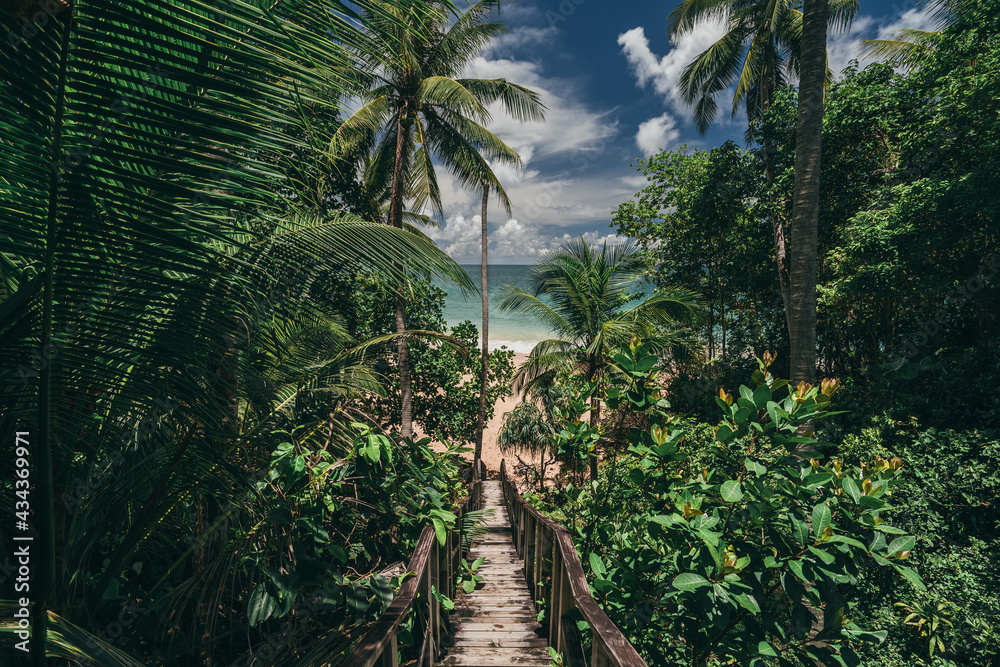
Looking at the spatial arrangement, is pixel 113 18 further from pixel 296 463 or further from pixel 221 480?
pixel 221 480

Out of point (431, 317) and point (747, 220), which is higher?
point (747, 220)

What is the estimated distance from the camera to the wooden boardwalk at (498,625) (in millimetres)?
2518

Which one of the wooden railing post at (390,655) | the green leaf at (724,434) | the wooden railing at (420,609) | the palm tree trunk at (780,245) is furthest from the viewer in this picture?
the palm tree trunk at (780,245)

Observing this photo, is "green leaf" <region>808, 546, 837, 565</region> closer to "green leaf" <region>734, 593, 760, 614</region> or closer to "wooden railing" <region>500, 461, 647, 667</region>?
"green leaf" <region>734, 593, 760, 614</region>

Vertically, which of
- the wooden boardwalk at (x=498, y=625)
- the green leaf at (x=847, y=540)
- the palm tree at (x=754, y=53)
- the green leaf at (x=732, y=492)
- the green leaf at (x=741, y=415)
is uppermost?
the palm tree at (x=754, y=53)

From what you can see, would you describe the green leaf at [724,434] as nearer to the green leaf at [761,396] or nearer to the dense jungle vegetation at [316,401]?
the dense jungle vegetation at [316,401]

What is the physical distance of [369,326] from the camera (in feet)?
29.9

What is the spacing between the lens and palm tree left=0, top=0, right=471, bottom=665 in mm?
946

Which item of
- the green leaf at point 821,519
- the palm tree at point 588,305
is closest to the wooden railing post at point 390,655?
the green leaf at point 821,519

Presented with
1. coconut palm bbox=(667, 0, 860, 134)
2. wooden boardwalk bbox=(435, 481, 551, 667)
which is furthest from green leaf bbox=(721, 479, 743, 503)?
coconut palm bbox=(667, 0, 860, 134)

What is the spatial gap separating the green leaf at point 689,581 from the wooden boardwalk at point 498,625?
1.64 metres

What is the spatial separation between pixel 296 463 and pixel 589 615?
1.43m

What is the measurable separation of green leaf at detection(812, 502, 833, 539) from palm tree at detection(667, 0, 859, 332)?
26.9ft

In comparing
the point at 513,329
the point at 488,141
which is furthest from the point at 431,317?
the point at 513,329
